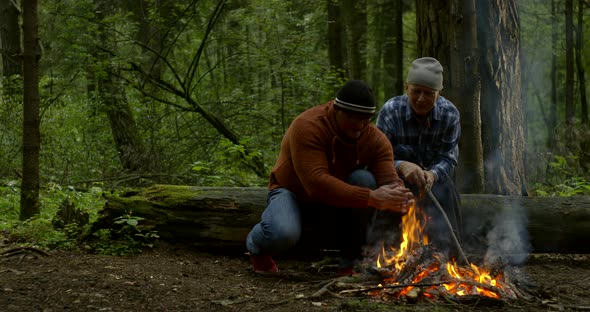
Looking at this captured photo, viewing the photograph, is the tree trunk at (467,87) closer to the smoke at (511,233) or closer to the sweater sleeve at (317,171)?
the smoke at (511,233)

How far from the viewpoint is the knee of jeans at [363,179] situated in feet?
15.0

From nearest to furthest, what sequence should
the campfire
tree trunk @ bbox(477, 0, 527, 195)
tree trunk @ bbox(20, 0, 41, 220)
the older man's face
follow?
the campfire
the older man's face
tree trunk @ bbox(20, 0, 41, 220)
tree trunk @ bbox(477, 0, 527, 195)

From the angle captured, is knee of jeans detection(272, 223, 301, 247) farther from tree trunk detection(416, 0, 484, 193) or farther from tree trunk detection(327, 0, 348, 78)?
tree trunk detection(327, 0, 348, 78)

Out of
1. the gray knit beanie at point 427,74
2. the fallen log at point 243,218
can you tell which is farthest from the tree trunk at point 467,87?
the gray knit beanie at point 427,74

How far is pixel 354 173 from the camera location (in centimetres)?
463

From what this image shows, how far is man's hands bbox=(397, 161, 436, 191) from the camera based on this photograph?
15.3 feet

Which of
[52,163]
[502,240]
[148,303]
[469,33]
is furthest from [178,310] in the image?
[52,163]

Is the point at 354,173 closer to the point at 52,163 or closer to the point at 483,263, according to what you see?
the point at 483,263

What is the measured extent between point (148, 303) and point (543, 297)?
8.70 feet

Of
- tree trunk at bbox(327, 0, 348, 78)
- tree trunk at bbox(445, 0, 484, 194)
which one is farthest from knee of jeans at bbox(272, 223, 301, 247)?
tree trunk at bbox(327, 0, 348, 78)

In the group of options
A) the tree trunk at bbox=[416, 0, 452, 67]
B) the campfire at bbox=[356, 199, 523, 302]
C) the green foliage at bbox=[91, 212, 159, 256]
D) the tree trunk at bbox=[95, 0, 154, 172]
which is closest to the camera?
the campfire at bbox=[356, 199, 523, 302]

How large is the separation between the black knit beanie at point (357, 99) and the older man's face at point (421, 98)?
0.66 m

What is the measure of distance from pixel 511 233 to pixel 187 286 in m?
2.99

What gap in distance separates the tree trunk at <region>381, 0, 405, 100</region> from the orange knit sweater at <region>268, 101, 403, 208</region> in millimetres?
9686
